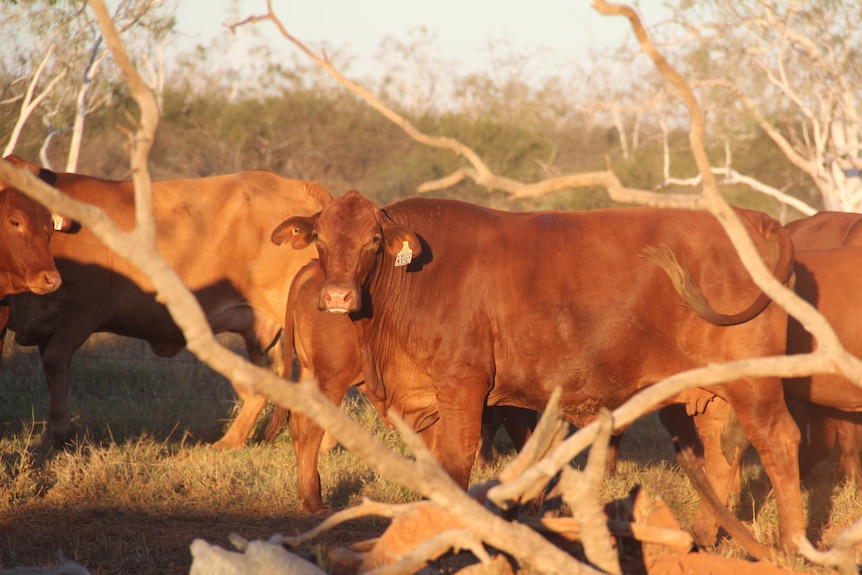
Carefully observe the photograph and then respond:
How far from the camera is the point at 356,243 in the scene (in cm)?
544

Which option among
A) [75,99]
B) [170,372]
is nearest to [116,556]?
[170,372]

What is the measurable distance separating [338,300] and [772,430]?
235cm

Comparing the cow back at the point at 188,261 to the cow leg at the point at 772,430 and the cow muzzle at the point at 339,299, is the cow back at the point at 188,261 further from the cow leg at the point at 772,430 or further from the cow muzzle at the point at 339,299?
the cow leg at the point at 772,430

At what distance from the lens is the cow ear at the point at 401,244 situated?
5418mm

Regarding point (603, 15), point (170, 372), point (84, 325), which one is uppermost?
point (603, 15)

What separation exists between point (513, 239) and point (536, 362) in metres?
0.70

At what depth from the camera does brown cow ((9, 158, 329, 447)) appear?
24.2 ft

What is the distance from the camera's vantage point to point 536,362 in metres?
5.48

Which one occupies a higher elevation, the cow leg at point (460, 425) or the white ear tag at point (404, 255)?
the white ear tag at point (404, 255)

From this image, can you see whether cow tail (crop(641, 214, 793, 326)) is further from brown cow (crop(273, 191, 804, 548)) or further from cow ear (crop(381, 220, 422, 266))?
cow ear (crop(381, 220, 422, 266))

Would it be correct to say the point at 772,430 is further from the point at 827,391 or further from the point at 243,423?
the point at 243,423

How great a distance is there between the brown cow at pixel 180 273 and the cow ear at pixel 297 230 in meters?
2.05

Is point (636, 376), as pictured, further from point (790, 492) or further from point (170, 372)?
point (170, 372)

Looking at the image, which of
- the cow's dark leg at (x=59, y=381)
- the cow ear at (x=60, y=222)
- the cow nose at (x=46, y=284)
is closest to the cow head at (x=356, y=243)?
the cow nose at (x=46, y=284)
